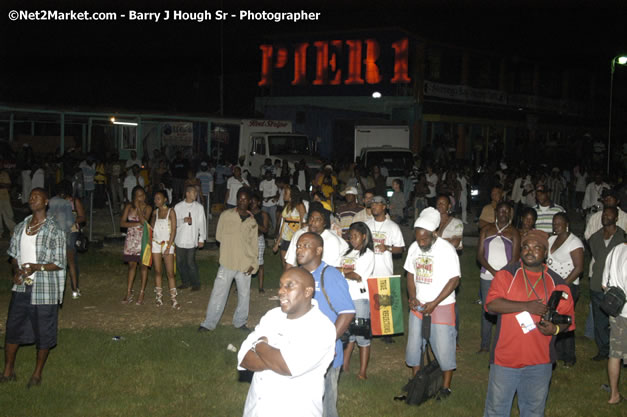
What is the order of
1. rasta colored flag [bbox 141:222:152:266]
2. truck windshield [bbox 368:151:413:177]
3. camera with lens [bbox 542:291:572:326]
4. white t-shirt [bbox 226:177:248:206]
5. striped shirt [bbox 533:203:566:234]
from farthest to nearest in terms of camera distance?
truck windshield [bbox 368:151:413:177] → white t-shirt [bbox 226:177:248:206] → rasta colored flag [bbox 141:222:152:266] → striped shirt [bbox 533:203:566:234] → camera with lens [bbox 542:291:572:326]

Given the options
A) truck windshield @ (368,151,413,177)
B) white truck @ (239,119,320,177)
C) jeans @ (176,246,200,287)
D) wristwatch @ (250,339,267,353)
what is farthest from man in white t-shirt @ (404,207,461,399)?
white truck @ (239,119,320,177)

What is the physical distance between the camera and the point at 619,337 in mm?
6324

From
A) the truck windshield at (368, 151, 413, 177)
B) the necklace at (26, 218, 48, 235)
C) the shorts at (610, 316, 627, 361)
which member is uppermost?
the truck windshield at (368, 151, 413, 177)

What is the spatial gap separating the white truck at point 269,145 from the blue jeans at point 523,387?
1910cm

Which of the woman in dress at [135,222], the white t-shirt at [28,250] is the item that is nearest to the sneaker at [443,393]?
the white t-shirt at [28,250]

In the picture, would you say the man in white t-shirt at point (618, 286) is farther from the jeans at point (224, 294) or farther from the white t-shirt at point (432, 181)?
the white t-shirt at point (432, 181)

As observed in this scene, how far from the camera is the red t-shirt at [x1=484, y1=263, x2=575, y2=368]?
4914 millimetres

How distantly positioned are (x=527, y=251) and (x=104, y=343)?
5474 mm

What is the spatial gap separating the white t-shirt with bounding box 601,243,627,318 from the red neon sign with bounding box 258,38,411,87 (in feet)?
94.9

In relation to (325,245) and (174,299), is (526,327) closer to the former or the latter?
(325,245)

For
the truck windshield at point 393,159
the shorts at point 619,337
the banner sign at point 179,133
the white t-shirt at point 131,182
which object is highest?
the banner sign at point 179,133

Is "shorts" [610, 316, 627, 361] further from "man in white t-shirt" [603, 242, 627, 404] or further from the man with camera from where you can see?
the man with camera

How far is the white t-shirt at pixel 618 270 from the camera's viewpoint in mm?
6211

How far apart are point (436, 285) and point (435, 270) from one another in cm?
14
